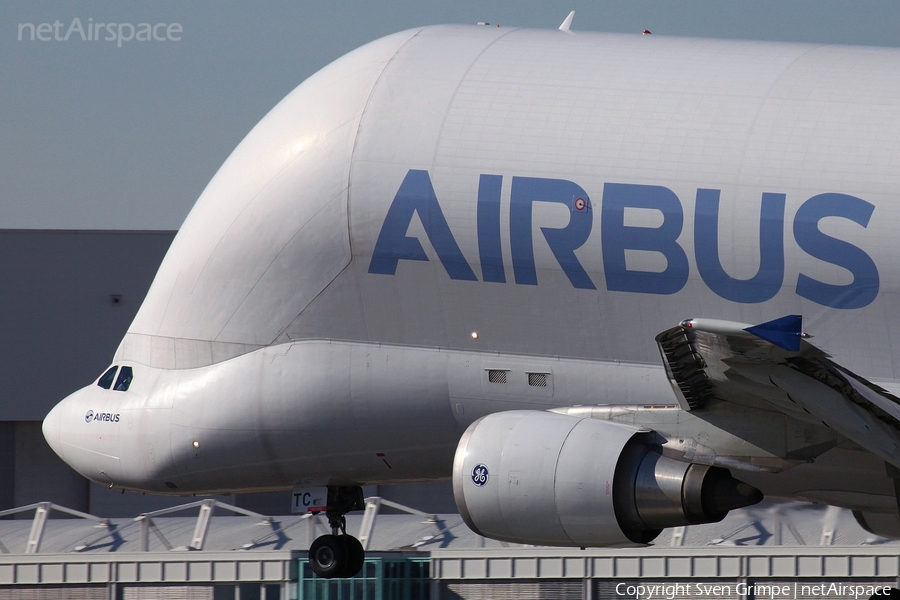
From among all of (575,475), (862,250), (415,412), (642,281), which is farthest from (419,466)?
(862,250)

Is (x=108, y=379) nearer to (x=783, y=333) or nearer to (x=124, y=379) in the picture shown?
(x=124, y=379)

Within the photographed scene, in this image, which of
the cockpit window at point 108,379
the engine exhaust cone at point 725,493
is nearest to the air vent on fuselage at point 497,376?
the engine exhaust cone at point 725,493

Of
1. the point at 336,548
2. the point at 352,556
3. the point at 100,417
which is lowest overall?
the point at 352,556

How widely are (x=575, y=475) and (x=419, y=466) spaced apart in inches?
115

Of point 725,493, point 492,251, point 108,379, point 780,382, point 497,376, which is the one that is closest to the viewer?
point 780,382

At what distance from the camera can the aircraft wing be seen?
1198 centimetres

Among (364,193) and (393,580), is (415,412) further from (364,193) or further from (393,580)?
(393,580)

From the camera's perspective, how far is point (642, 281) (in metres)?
14.2

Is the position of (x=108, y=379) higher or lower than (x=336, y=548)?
higher

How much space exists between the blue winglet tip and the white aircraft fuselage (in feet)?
9.11

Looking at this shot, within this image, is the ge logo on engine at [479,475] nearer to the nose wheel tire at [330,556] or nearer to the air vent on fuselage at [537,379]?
the air vent on fuselage at [537,379]


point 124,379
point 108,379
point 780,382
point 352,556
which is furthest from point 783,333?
point 108,379

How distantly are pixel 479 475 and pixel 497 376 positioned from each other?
4.94ft

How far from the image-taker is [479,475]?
14086mm
